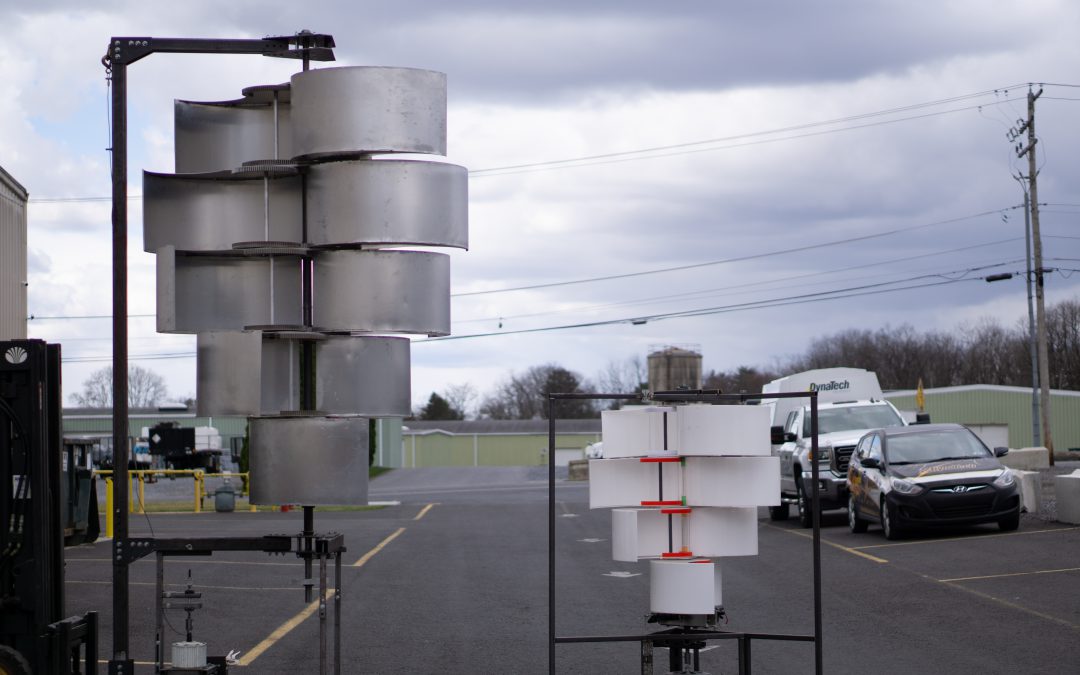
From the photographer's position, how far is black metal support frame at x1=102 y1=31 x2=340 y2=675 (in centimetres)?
773

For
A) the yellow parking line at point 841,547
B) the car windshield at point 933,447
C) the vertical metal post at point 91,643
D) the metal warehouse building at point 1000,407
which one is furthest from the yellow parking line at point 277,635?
the metal warehouse building at point 1000,407

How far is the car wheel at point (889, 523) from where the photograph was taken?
64.4 ft

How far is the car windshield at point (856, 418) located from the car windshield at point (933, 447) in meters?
4.48

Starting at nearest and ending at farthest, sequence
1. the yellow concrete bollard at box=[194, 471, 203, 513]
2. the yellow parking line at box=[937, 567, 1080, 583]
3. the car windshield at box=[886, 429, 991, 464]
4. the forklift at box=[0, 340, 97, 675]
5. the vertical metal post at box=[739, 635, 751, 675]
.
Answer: the vertical metal post at box=[739, 635, 751, 675] → the forklift at box=[0, 340, 97, 675] → the yellow parking line at box=[937, 567, 1080, 583] → the car windshield at box=[886, 429, 991, 464] → the yellow concrete bollard at box=[194, 471, 203, 513]

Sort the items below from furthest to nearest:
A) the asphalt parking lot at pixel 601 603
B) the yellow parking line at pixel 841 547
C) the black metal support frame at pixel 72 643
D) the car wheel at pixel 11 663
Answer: the yellow parking line at pixel 841 547 < the asphalt parking lot at pixel 601 603 < the black metal support frame at pixel 72 643 < the car wheel at pixel 11 663

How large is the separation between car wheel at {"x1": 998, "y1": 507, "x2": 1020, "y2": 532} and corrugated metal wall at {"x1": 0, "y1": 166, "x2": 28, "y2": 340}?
16638 millimetres

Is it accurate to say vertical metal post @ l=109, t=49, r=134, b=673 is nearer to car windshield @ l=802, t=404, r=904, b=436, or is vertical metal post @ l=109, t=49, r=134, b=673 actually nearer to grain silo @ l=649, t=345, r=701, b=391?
car windshield @ l=802, t=404, r=904, b=436

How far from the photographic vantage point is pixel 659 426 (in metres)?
7.77

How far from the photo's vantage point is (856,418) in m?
25.8

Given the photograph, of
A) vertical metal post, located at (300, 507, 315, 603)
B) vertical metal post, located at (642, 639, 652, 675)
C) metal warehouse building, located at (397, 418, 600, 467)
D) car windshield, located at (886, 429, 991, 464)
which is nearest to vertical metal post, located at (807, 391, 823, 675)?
vertical metal post, located at (642, 639, 652, 675)

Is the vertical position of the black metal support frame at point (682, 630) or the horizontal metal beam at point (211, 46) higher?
the horizontal metal beam at point (211, 46)

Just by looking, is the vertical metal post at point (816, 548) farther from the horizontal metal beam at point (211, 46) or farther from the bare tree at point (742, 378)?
the bare tree at point (742, 378)

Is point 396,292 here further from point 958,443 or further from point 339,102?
point 958,443

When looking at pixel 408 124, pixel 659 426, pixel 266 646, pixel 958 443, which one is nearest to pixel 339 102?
pixel 408 124
